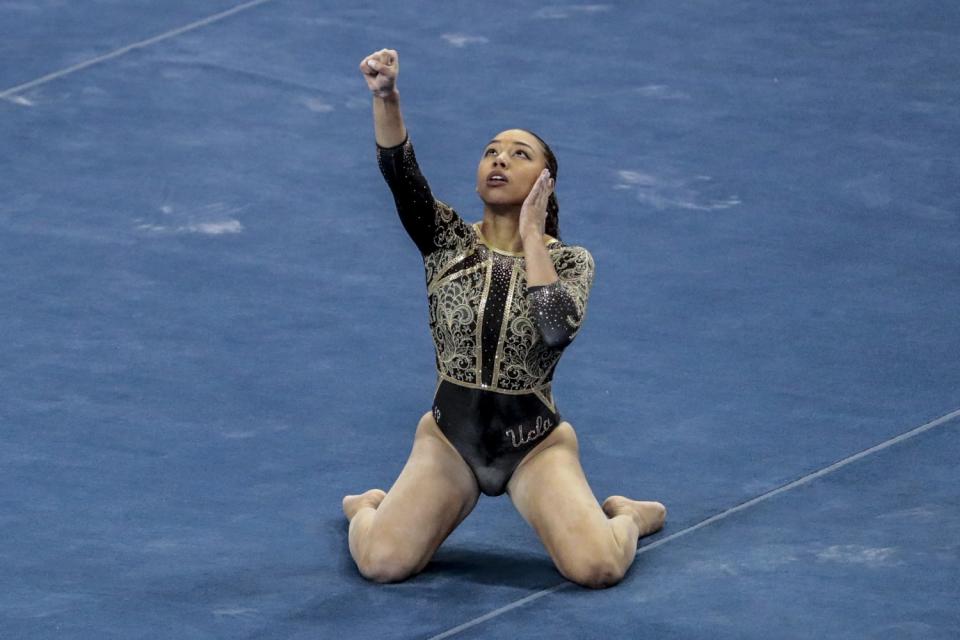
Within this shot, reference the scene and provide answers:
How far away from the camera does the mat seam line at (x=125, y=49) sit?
916 cm

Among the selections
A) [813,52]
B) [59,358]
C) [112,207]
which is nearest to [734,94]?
[813,52]

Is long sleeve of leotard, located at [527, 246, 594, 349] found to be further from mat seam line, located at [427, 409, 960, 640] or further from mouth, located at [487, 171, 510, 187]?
mat seam line, located at [427, 409, 960, 640]

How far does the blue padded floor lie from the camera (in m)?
5.73

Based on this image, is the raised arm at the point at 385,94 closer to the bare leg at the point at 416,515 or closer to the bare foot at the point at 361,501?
the bare leg at the point at 416,515

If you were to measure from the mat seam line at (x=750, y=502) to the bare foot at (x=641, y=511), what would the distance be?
0.05 meters

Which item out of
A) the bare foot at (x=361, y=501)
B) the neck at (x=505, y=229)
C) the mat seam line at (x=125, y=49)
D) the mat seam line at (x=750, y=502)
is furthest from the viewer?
the mat seam line at (x=125, y=49)

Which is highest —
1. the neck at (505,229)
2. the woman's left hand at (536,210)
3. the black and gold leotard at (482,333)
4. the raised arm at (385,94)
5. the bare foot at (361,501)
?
the raised arm at (385,94)

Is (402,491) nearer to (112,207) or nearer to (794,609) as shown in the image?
(794,609)

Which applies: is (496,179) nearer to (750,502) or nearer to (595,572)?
(595,572)

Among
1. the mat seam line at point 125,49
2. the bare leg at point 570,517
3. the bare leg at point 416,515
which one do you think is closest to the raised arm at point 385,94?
the bare leg at point 416,515

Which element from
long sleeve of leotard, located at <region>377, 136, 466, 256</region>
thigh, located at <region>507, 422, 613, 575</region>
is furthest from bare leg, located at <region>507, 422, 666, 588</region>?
long sleeve of leotard, located at <region>377, 136, 466, 256</region>

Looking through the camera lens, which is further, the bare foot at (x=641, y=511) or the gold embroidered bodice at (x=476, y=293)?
the bare foot at (x=641, y=511)

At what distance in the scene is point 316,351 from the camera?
23.4ft

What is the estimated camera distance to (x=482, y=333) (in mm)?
5785
